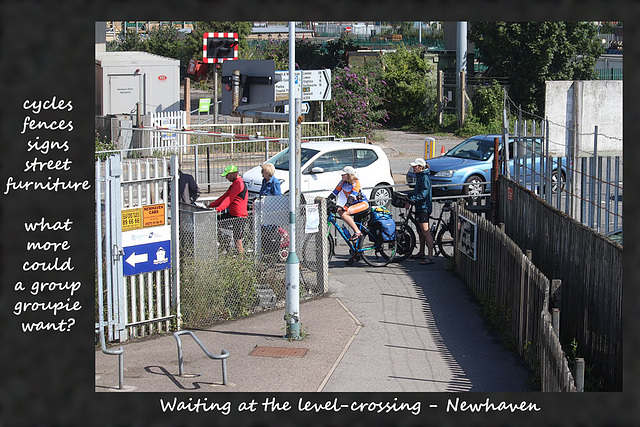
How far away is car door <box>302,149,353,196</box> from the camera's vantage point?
16.9m

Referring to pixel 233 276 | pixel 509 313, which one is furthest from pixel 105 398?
pixel 509 313

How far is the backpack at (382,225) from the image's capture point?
43.4ft

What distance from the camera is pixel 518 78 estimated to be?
35375 mm

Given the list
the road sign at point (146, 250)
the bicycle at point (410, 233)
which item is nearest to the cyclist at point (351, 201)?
the bicycle at point (410, 233)

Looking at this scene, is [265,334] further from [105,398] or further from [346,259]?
[346,259]

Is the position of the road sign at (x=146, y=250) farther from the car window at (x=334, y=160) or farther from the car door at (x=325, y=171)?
the car window at (x=334, y=160)

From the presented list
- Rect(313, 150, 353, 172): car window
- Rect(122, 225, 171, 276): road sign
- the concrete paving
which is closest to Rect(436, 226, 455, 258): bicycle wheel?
the concrete paving

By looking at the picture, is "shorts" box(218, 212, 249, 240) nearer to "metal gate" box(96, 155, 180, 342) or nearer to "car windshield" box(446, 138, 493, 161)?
"metal gate" box(96, 155, 180, 342)

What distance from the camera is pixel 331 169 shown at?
17406mm

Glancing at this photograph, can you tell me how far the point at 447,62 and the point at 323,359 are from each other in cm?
3179

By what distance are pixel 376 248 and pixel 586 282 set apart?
16.1 ft

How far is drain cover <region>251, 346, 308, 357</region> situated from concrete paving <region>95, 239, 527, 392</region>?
3 cm

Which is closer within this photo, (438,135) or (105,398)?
(105,398)

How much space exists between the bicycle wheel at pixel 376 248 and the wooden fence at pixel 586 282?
8.07ft
